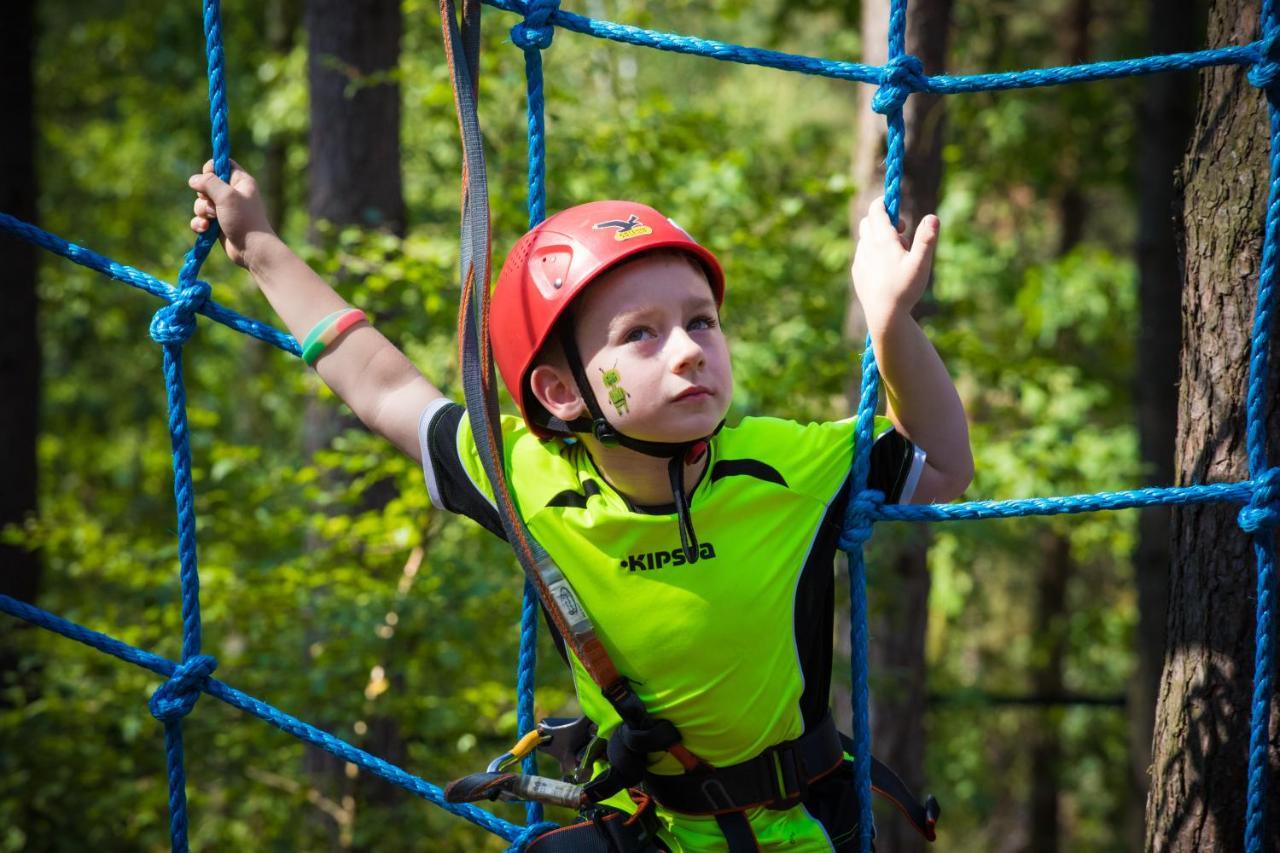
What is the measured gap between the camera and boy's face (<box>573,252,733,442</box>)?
5.26 feet

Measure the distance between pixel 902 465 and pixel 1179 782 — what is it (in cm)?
71

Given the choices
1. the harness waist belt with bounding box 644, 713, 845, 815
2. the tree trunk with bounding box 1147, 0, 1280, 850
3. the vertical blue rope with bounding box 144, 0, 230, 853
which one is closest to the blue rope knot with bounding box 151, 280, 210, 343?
the vertical blue rope with bounding box 144, 0, 230, 853

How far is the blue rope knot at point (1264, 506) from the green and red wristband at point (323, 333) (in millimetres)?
1341

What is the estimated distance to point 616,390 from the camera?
1625 mm

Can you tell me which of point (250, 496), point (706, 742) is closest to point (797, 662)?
point (706, 742)

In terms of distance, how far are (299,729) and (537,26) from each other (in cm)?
121

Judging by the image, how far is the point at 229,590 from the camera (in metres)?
3.81

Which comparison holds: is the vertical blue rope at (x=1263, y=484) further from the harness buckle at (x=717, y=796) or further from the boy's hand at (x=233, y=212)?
the boy's hand at (x=233, y=212)

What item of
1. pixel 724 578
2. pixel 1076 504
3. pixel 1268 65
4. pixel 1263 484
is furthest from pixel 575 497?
pixel 1268 65

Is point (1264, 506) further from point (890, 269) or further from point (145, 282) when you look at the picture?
point (145, 282)

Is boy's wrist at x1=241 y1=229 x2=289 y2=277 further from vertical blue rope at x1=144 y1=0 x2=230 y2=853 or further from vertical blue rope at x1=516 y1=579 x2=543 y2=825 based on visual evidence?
vertical blue rope at x1=516 y1=579 x2=543 y2=825


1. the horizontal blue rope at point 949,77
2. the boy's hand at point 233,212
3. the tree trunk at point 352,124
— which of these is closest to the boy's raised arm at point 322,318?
the boy's hand at point 233,212

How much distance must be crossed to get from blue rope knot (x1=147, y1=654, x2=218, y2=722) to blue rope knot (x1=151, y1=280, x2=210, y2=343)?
21.1 inches

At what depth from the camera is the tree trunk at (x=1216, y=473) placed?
6.15ft
